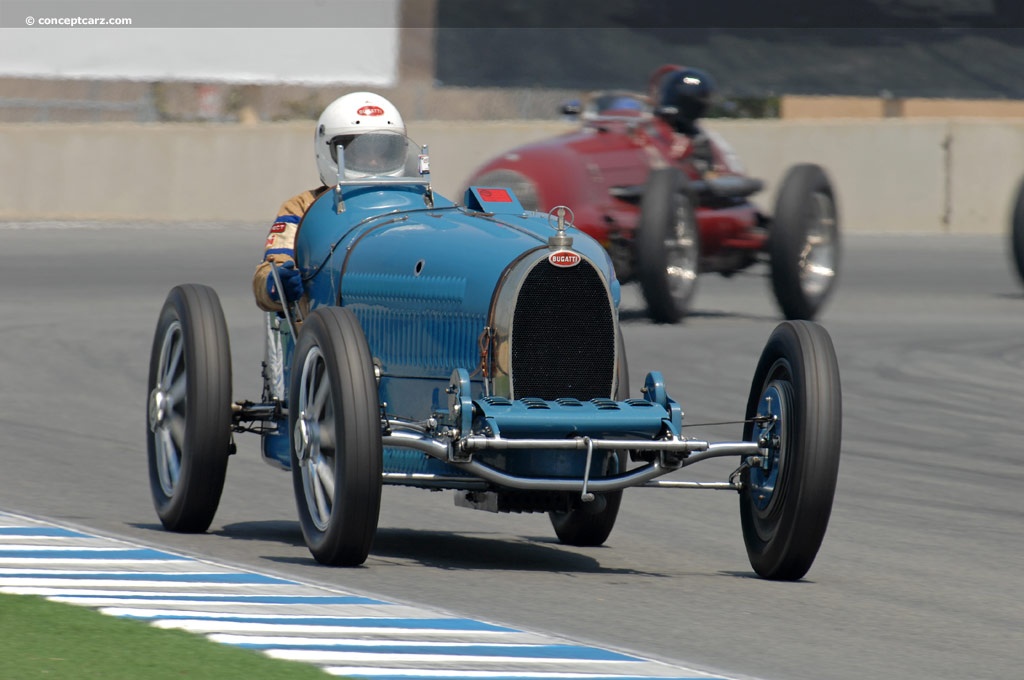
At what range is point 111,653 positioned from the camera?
600 centimetres

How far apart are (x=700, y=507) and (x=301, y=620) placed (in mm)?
4134

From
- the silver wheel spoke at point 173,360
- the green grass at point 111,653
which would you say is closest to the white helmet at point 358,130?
the silver wheel spoke at point 173,360

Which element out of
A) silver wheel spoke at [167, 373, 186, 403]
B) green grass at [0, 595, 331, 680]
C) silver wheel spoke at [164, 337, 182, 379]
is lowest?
green grass at [0, 595, 331, 680]

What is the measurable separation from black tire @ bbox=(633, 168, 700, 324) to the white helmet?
275 inches

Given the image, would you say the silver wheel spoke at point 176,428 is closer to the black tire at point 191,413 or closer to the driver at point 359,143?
the black tire at point 191,413

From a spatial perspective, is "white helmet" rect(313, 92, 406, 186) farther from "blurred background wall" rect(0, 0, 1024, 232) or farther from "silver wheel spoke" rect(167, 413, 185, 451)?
"blurred background wall" rect(0, 0, 1024, 232)

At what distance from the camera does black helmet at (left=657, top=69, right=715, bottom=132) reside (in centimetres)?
1753

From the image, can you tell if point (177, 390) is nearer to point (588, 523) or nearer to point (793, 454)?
point (588, 523)

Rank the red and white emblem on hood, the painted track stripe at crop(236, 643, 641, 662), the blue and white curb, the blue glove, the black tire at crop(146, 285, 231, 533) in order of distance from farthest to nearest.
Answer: the blue glove → the black tire at crop(146, 285, 231, 533) → the red and white emblem on hood → the painted track stripe at crop(236, 643, 641, 662) → the blue and white curb

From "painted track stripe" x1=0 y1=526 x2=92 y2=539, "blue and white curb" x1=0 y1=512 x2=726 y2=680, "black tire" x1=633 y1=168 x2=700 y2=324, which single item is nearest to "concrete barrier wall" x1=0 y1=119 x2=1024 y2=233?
"black tire" x1=633 y1=168 x2=700 y2=324

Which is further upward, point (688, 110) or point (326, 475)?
point (688, 110)

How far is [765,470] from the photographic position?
7.77 meters

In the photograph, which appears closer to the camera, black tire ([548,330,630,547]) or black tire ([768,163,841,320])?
black tire ([548,330,630,547])

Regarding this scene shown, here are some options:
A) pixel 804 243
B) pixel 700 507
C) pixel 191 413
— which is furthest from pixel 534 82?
pixel 191 413
